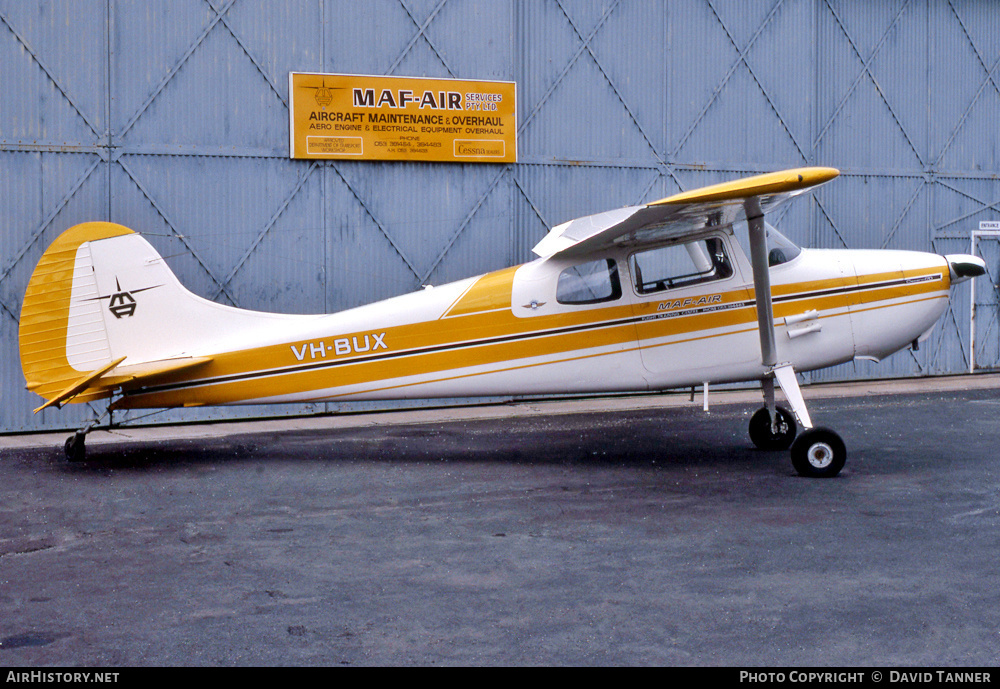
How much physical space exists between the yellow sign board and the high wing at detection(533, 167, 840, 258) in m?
4.83

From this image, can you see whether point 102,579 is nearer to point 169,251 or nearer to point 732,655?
point 732,655

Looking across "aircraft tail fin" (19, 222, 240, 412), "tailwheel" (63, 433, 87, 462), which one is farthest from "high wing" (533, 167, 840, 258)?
"tailwheel" (63, 433, 87, 462)

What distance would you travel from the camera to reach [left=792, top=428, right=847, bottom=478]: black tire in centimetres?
855

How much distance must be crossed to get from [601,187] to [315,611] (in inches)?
432

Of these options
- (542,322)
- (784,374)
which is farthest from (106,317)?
(784,374)

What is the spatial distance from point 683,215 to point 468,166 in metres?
6.11

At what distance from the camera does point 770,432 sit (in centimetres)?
1009

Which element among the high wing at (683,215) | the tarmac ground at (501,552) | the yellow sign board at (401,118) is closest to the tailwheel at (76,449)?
the tarmac ground at (501,552)

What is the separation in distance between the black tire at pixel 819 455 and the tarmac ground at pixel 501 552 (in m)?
0.16

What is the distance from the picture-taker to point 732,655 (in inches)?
175

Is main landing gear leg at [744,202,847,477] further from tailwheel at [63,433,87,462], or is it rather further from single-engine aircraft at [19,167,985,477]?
tailwheel at [63,433,87,462]

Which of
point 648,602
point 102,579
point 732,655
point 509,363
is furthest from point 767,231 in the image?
point 102,579

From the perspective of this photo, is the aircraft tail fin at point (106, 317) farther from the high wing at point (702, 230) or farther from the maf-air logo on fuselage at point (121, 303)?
the high wing at point (702, 230)
